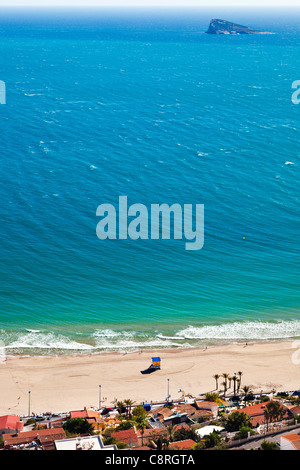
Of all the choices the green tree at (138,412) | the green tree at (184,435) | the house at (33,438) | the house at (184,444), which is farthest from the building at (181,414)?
the house at (33,438)

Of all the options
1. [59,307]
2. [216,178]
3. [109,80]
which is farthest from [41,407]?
[109,80]

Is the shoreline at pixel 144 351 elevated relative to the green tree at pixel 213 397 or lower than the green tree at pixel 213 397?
elevated

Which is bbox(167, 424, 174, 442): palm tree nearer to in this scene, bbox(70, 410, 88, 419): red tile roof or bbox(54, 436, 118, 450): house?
bbox(54, 436, 118, 450): house

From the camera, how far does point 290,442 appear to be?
148ft

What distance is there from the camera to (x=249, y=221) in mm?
97500

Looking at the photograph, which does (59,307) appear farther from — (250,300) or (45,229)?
(250,300)

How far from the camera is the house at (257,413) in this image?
56.6m

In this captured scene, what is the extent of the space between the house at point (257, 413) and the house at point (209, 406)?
2.58 m

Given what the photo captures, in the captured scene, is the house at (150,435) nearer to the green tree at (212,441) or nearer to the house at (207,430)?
the house at (207,430)

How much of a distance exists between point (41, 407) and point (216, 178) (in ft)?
195

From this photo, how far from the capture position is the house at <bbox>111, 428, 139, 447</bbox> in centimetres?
5205

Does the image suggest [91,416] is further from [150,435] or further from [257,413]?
[257,413]

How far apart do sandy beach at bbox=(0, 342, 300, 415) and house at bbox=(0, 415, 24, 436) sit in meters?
3.29

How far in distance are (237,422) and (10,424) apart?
21.6m
